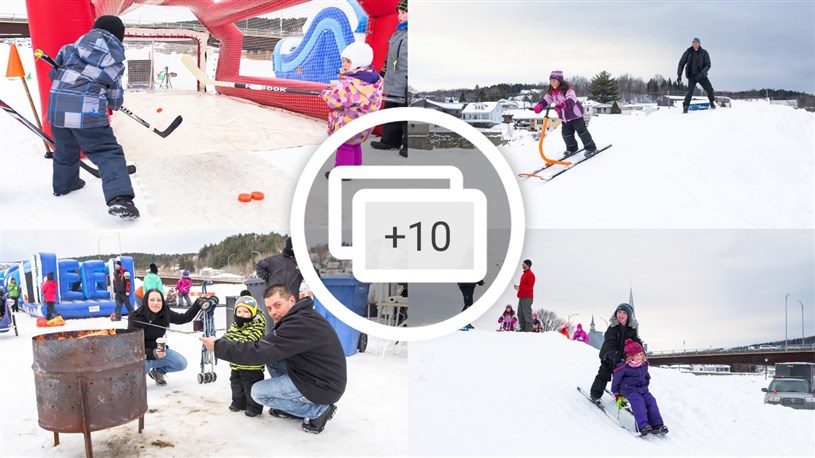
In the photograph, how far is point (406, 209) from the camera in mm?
3352

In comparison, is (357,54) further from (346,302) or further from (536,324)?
(536,324)

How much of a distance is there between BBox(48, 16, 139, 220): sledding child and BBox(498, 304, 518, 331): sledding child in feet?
12.5

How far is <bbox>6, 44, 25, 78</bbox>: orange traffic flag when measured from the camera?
175 inches

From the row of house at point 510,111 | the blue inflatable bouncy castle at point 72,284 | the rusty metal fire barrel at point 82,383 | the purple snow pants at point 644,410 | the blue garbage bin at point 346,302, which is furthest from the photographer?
Result: the row of house at point 510,111

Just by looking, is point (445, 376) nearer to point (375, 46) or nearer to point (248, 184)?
point (248, 184)

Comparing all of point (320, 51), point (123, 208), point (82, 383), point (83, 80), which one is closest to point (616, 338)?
point (82, 383)

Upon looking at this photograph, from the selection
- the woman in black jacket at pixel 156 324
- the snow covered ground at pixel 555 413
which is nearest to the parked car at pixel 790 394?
the snow covered ground at pixel 555 413

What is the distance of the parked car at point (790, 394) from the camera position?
4.25m

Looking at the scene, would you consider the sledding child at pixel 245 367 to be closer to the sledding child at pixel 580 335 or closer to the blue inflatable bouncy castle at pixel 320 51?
the sledding child at pixel 580 335

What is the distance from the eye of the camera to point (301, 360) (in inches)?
115

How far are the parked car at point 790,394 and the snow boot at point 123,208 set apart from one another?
14.6 feet

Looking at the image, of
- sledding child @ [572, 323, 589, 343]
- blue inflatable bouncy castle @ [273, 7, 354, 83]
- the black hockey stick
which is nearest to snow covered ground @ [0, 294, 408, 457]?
the black hockey stick

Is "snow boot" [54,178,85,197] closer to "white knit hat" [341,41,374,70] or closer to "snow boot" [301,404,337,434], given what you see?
"white knit hat" [341,41,374,70]

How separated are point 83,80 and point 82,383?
2.14 meters
